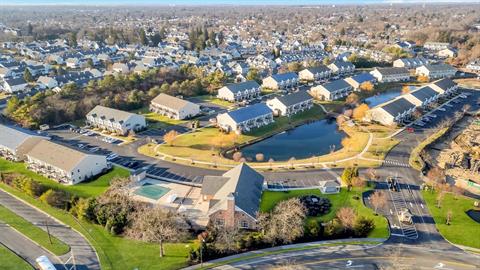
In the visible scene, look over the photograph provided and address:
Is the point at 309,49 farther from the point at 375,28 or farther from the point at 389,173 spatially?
the point at 389,173

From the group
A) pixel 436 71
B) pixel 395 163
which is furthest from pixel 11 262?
pixel 436 71

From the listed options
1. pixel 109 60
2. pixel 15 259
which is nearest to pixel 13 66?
pixel 109 60

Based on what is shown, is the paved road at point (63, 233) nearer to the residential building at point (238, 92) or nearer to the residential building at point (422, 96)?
the residential building at point (238, 92)

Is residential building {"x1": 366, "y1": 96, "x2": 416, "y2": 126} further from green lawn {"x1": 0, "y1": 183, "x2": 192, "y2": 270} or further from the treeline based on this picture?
green lawn {"x1": 0, "y1": 183, "x2": 192, "y2": 270}

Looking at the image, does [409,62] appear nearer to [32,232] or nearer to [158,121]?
[158,121]

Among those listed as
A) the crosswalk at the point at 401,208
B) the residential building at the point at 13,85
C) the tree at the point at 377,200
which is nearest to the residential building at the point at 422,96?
the crosswalk at the point at 401,208
